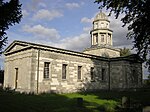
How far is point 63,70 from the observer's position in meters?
30.6

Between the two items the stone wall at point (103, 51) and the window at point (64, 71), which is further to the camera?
the stone wall at point (103, 51)

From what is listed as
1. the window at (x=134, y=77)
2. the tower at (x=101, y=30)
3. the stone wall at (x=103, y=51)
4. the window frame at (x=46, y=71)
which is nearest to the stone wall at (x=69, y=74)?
the window frame at (x=46, y=71)

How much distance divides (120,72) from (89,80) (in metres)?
6.16

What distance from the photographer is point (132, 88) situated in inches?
1492

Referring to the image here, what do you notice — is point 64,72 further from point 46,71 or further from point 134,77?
point 134,77

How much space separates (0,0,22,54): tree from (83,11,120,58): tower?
30.6 meters

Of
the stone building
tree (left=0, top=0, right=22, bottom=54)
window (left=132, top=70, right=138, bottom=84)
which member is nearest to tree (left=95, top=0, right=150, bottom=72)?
the stone building

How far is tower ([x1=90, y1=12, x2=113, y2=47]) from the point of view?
4300 cm

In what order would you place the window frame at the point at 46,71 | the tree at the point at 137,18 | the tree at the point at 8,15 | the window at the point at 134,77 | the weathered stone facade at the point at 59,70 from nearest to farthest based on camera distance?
the tree at the point at 8,15 < the tree at the point at 137,18 < the weathered stone facade at the point at 59,70 < the window frame at the point at 46,71 < the window at the point at 134,77

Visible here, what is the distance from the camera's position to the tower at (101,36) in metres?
42.9

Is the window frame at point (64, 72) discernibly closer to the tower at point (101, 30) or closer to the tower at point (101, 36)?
the tower at point (101, 36)

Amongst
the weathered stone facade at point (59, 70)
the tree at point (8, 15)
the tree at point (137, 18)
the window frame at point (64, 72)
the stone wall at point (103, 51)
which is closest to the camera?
the tree at point (8, 15)

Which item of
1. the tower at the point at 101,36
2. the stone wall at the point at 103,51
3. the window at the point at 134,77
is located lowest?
the window at the point at 134,77

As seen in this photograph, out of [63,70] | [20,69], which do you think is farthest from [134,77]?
[20,69]
